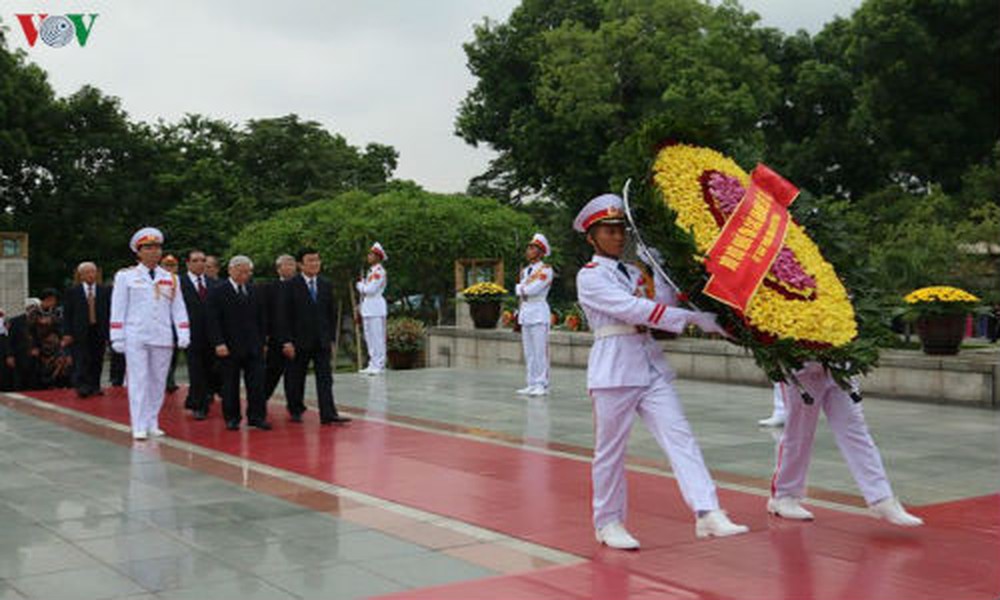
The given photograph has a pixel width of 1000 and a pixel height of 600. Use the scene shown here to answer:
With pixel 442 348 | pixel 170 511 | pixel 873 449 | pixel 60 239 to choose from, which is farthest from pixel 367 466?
pixel 60 239

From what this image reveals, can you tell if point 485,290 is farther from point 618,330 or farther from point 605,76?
point 605,76

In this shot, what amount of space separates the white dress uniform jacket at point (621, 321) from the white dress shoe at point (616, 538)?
732mm

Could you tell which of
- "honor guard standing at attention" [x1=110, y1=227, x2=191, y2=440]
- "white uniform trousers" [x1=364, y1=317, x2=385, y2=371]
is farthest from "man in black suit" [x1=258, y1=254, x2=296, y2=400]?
"white uniform trousers" [x1=364, y1=317, x2=385, y2=371]

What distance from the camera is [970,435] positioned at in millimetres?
9734

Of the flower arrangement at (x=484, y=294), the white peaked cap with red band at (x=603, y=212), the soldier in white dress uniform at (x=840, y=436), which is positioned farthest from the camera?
the flower arrangement at (x=484, y=294)

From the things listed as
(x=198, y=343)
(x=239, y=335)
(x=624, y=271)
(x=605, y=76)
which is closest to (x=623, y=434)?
(x=624, y=271)

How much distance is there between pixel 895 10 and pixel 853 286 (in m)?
25.2

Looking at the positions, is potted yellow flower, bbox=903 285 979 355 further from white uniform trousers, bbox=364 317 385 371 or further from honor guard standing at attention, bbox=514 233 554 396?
white uniform trousers, bbox=364 317 385 371

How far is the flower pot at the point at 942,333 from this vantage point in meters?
12.2

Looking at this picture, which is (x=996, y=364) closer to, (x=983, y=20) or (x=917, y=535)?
(x=917, y=535)

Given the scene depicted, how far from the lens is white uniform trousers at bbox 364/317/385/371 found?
1742cm

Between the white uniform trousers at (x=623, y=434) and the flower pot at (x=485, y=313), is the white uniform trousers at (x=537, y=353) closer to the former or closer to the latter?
the flower pot at (x=485, y=313)

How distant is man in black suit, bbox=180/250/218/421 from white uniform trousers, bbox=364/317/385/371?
202 inches

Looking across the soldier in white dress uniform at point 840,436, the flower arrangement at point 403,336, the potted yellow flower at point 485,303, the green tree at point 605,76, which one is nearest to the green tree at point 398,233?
the green tree at point 605,76
